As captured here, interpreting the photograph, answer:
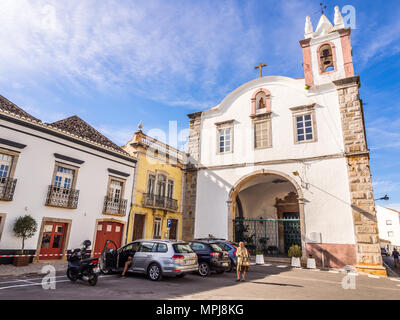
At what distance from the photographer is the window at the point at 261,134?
18.6 m

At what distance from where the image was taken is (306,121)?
17516 millimetres

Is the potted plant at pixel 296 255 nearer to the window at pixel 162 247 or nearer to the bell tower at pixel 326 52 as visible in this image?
the window at pixel 162 247

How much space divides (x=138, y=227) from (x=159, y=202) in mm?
2383

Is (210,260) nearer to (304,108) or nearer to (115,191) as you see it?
(115,191)

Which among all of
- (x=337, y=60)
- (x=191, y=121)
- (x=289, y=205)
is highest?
(x=337, y=60)

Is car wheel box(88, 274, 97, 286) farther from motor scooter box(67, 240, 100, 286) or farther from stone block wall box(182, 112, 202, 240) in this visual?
stone block wall box(182, 112, 202, 240)

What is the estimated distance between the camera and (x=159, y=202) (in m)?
20.0

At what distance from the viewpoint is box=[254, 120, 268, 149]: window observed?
18.6 m

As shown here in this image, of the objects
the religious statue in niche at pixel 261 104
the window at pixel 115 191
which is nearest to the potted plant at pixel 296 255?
the religious statue in niche at pixel 261 104

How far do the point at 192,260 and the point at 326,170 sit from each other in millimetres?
10510

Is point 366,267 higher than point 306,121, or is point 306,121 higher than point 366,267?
point 306,121
